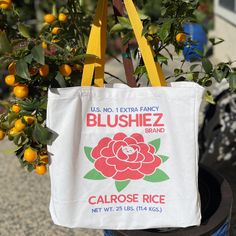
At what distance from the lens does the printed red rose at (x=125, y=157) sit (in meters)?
1.45

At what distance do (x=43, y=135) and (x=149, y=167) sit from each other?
416 millimetres

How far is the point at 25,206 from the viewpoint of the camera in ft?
9.27

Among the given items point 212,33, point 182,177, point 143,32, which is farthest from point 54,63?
point 212,33

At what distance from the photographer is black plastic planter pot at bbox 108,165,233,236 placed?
1546mm

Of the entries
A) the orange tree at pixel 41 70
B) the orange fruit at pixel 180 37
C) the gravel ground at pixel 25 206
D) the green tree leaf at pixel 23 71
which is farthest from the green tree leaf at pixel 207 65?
the gravel ground at pixel 25 206

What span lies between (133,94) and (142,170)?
300 mm

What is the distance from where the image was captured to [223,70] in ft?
5.08

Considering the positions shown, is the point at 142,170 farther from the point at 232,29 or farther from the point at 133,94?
the point at 232,29

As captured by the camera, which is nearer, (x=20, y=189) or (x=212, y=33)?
(x=20, y=189)

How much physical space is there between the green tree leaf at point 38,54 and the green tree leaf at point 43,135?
0.26 meters

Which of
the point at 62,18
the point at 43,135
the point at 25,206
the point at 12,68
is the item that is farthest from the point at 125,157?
the point at 25,206

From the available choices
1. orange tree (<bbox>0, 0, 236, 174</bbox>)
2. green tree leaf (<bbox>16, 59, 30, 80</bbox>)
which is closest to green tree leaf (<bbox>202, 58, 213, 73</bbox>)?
orange tree (<bbox>0, 0, 236, 174</bbox>)

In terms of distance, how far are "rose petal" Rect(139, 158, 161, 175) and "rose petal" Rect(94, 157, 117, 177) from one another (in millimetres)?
107

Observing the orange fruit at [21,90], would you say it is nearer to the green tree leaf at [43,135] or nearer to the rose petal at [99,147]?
the green tree leaf at [43,135]
